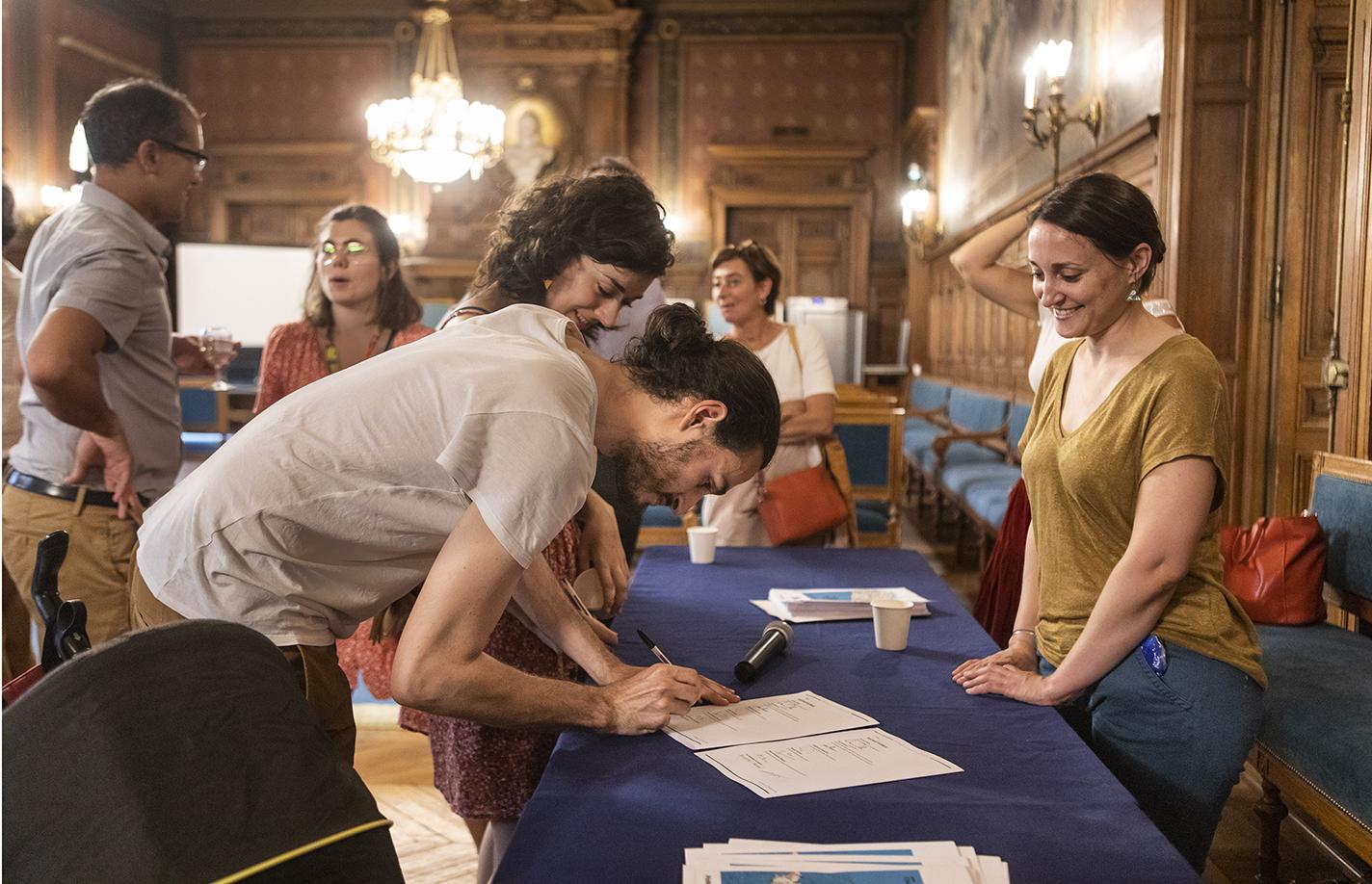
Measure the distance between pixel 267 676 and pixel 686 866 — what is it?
0.46 meters

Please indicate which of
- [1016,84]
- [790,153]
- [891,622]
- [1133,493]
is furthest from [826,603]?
[790,153]

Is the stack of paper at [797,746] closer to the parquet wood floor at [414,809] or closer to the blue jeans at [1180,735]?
the blue jeans at [1180,735]

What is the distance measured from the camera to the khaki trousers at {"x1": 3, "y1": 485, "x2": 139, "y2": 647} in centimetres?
238

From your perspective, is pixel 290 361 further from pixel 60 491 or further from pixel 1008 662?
pixel 1008 662

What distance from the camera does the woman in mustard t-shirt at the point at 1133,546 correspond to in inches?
65.6

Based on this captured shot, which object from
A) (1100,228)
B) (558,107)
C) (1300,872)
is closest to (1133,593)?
(1100,228)

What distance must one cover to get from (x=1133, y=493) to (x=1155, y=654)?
0.26 metres

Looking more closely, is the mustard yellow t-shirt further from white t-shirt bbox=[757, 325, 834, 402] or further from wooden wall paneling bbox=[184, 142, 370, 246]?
wooden wall paneling bbox=[184, 142, 370, 246]

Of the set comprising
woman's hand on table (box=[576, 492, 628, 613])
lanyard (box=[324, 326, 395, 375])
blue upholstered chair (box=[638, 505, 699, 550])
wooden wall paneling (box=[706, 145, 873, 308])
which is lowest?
blue upholstered chair (box=[638, 505, 699, 550])

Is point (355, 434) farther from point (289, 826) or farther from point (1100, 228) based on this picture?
point (1100, 228)

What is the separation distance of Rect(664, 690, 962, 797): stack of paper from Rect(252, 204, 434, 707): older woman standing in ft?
5.68

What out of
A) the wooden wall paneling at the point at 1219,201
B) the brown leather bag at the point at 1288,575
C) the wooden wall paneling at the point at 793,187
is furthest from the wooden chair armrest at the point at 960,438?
the wooden wall paneling at the point at 793,187

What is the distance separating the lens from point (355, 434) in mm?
1344

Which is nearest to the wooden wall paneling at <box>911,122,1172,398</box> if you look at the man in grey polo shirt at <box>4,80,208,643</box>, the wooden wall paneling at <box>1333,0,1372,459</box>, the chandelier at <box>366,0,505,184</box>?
the wooden wall paneling at <box>1333,0,1372,459</box>
